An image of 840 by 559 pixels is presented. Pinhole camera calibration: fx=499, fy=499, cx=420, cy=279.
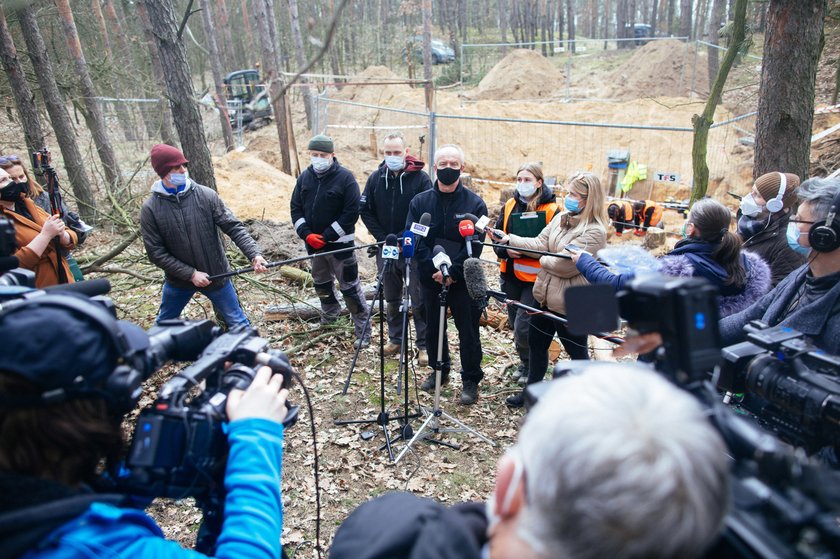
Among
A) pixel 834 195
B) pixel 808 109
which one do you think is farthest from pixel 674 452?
pixel 808 109

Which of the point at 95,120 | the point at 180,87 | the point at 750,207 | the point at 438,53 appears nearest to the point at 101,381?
the point at 750,207

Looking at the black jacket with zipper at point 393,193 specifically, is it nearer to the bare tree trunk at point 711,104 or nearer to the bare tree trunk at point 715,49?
the bare tree trunk at point 711,104

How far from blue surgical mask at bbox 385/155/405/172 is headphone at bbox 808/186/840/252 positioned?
3753mm

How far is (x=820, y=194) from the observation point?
2426mm

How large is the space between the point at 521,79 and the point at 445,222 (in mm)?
23589

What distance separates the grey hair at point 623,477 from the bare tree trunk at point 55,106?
781 cm

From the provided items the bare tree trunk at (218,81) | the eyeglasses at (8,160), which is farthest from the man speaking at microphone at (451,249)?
the bare tree trunk at (218,81)

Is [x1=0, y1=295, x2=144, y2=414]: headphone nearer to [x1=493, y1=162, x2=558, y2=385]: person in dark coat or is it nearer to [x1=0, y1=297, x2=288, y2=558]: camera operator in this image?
[x1=0, y1=297, x2=288, y2=558]: camera operator

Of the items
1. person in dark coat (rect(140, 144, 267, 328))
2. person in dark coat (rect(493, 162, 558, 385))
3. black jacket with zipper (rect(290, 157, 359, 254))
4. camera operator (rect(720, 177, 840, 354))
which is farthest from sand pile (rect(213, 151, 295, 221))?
camera operator (rect(720, 177, 840, 354))

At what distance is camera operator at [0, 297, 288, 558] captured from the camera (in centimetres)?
104

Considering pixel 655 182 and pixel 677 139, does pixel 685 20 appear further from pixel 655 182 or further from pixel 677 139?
pixel 655 182

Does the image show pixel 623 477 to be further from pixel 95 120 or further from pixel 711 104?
pixel 95 120

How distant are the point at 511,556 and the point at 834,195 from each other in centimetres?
246

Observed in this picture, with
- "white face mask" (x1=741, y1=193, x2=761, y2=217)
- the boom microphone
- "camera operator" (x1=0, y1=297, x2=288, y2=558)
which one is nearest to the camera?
"camera operator" (x1=0, y1=297, x2=288, y2=558)
